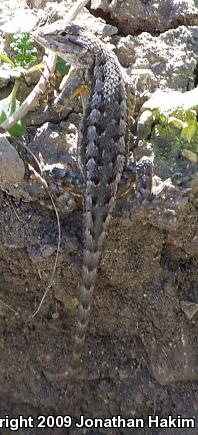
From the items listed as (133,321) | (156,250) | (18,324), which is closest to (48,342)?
(18,324)

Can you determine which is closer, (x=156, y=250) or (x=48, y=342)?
(x=156, y=250)

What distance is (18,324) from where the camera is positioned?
385 cm

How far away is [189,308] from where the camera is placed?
3.61 m

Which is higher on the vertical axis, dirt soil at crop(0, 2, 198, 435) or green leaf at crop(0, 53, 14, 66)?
green leaf at crop(0, 53, 14, 66)

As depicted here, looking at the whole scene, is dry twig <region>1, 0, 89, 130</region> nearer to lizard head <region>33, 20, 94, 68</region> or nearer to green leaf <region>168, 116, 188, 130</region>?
lizard head <region>33, 20, 94, 68</region>

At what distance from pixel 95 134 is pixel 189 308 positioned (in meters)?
1.07

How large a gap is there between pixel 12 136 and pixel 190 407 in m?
1.78

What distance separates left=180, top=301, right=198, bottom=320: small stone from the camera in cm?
361

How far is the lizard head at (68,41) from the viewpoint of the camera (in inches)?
142

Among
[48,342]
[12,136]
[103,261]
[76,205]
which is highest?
[12,136]

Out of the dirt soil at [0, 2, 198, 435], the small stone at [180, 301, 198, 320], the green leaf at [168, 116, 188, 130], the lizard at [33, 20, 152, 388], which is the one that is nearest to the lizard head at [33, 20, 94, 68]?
the lizard at [33, 20, 152, 388]

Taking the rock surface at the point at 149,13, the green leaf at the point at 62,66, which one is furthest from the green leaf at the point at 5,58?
the rock surface at the point at 149,13

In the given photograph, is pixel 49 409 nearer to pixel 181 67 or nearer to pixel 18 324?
pixel 18 324

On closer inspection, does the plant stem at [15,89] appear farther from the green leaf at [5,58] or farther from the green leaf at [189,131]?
the green leaf at [189,131]
